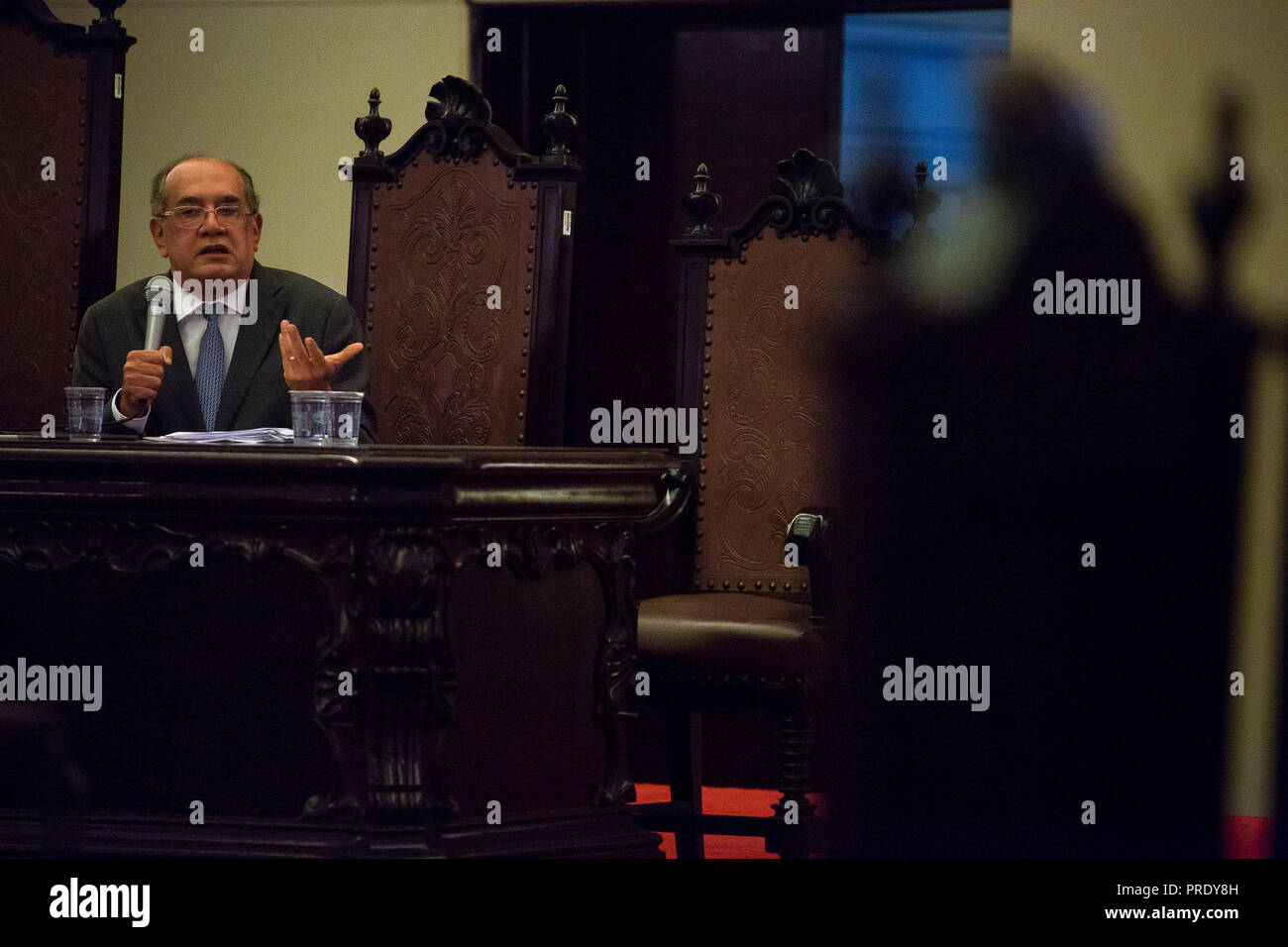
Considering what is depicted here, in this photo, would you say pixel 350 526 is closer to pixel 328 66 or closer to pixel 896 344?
pixel 896 344

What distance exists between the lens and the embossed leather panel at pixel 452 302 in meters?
3.07

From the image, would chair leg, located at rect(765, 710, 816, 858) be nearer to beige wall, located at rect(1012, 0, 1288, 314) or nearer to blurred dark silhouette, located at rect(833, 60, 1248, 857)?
blurred dark silhouette, located at rect(833, 60, 1248, 857)

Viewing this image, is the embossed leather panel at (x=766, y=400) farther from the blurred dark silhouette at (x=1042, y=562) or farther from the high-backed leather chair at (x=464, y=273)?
the blurred dark silhouette at (x=1042, y=562)

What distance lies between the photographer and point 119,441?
2.03m

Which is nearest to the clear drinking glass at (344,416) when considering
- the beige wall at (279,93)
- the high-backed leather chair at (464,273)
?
the high-backed leather chair at (464,273)

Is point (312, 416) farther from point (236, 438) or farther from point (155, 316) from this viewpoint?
point (155, 316)

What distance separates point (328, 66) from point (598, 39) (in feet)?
2.25

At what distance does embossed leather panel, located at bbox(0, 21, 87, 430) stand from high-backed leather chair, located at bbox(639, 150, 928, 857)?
4.00 feet

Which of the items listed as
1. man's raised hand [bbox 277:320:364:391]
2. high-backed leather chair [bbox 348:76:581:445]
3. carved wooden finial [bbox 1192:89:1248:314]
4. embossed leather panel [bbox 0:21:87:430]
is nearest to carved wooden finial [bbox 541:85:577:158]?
high-backed leather chair [bbox 348:76:581:445]

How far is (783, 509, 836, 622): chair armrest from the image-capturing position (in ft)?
8.24

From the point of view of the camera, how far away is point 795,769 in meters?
2.59

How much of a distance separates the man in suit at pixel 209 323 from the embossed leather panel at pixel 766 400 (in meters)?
0.71
